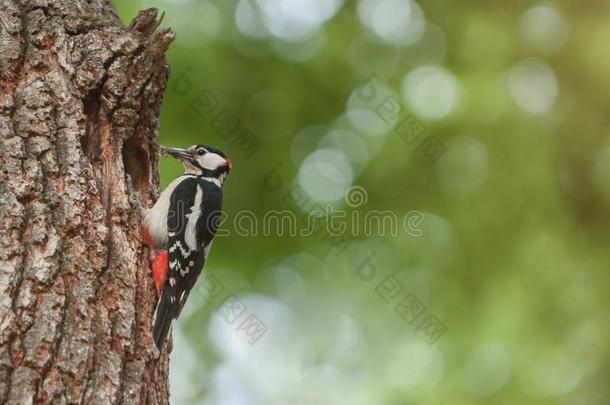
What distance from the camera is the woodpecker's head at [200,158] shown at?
14.9 ft

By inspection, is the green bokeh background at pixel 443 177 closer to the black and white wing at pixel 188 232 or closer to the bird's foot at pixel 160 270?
the black and white wing at pixel 188 232

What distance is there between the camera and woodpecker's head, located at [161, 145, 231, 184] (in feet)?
14.9

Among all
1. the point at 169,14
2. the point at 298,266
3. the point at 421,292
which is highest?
the point at 169,14

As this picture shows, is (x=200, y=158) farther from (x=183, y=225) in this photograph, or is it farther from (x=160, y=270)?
(x=160, y=270)

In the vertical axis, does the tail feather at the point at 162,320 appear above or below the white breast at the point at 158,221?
below

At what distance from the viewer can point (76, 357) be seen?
2297mm

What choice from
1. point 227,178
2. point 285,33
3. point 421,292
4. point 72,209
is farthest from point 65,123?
point 421,292

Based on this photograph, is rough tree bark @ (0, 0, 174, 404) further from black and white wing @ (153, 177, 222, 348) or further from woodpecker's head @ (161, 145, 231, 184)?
woodpecker's head @ (161, 145, 231, 184)

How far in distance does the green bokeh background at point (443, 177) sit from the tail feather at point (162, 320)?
201 centimetres

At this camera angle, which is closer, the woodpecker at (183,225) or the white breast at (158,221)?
the woodpecker at (183,225)

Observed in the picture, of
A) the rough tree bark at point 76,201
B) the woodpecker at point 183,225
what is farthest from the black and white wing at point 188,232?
the rough tree bark at point 76,201

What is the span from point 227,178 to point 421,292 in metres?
1.55

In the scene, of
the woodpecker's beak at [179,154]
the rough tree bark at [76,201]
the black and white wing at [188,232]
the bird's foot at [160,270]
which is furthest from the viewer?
the woodpecker's beak at [179,154]

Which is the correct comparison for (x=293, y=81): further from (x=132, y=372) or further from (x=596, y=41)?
(x=132, y=372)
